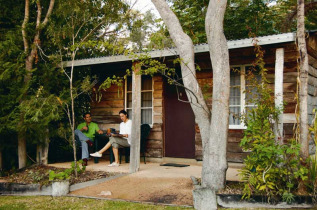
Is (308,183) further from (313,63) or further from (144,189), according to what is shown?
(313,63)

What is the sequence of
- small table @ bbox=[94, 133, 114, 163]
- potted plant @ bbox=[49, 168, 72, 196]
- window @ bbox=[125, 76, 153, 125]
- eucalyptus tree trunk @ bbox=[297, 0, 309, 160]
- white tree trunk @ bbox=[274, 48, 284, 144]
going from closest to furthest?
eucalyptus tree trunk @ bbox=[297, 0, 309, 160] < white tree trunk @ bbox=[274, 48, 284, 144] < potted plant @ bbox=[49, 168, 72, 196] < small table @ bbox=[94, 133, 114, 163] < window @ bbox=[125, 76, 153, 125]

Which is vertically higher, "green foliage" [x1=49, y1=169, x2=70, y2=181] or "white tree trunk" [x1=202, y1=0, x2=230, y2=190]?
"white tree trunk" [x1=202, y1=0, x2=230, y2=190]

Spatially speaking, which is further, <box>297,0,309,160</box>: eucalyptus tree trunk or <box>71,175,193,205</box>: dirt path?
<box>71,175,193,205</box>: dirt path

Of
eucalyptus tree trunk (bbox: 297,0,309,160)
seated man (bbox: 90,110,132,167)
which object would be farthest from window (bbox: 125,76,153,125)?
eucalyptus tree trunk (bbox: 297,0,309,160)

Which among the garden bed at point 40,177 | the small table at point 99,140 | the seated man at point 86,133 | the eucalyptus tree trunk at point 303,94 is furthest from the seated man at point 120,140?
the eucalyptus tree trunk at point 303,94

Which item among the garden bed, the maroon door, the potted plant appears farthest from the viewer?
the maroon door

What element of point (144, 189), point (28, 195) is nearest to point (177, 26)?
point (144, 189)

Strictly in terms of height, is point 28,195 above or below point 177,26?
below

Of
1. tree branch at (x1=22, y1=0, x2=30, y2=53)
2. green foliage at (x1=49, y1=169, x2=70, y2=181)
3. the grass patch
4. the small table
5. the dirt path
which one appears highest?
tree branch at (x1=22, y1=0, x2=30, y2=53)

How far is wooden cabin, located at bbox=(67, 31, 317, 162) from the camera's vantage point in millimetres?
7473

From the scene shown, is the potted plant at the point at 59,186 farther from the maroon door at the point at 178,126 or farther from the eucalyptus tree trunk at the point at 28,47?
the maroon door at the point at 178,126

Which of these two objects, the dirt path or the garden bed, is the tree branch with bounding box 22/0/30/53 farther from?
the dirt path

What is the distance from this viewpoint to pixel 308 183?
5.07 metres

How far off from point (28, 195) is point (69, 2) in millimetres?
4506
